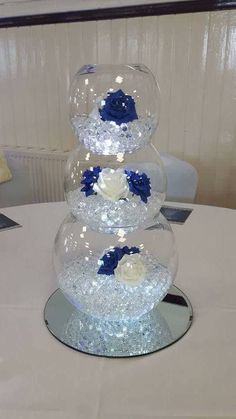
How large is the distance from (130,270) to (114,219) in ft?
0.36

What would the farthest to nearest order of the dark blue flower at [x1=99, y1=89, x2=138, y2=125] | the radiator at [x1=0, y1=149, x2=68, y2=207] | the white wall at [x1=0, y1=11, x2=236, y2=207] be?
the radiator at [x1=0, y1=149, x2=68, y2=207] → the white wall at [x1=0, y1=11, x2=236, y2=207] → the dark blue flower at [x1=99, y1=89, x2=138, y2=125]

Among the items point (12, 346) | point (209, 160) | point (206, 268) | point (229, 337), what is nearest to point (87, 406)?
point (12, 346)

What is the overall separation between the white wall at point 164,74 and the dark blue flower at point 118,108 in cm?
163

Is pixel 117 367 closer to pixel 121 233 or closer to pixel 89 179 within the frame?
A: pixel 121 233

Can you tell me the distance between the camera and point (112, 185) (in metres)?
0.77

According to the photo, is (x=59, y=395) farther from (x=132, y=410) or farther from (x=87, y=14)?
(x=87, y=14)

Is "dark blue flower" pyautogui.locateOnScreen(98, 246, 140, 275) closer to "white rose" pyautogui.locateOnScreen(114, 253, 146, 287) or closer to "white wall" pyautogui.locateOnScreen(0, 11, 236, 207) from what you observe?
"white rose" pyautogui.locateOnScreen(114, 253, 146, 287)

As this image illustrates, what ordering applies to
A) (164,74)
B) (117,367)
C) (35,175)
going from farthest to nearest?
(35,175) < (164,74) < (117,367)

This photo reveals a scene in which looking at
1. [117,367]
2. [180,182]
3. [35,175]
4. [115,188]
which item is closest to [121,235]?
[115,188]

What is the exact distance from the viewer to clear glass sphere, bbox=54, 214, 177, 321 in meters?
0.81

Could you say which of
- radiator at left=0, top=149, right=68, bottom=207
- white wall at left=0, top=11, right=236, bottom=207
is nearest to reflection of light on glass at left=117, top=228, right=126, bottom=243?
white wall at left=0, top=11, right=236, bottom=207

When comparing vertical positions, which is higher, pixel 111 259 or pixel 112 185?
pixel 112 185

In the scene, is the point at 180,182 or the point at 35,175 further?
the point at 35,175

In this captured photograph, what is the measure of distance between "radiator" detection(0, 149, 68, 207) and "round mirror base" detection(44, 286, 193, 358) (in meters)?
1.69
